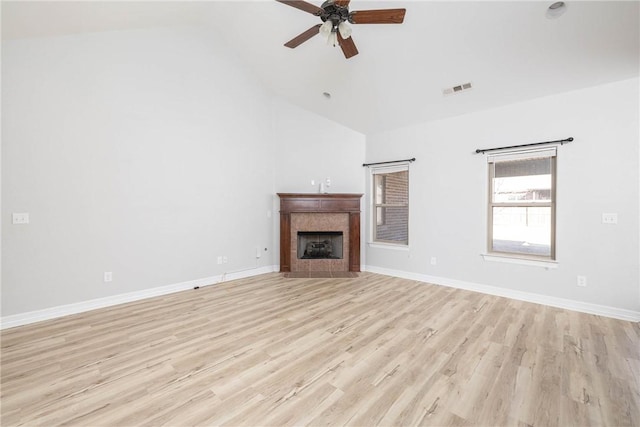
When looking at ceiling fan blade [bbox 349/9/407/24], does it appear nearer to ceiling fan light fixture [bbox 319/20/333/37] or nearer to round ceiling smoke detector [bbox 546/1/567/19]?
ceiling fan light fixture [bbox 319/20/333/37]

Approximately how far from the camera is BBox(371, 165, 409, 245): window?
511 centimetres

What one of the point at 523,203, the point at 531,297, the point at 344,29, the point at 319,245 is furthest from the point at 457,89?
the point at 319,245

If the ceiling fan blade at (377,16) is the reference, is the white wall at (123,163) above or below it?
below

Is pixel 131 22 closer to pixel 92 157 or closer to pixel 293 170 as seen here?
pixel 92 157

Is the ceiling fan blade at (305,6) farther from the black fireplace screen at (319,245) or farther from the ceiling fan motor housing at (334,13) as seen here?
the black fireplace screen at (319,245)

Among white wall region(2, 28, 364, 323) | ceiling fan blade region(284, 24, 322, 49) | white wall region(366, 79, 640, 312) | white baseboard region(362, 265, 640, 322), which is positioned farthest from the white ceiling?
white baseboard region(362, 265, 640, 322)

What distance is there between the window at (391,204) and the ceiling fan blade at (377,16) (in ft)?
9.56

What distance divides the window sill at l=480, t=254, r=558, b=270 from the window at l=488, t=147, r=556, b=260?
0.38 ft

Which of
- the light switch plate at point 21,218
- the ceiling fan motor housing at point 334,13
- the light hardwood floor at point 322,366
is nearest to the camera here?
the light hardwood floor at point 322,366

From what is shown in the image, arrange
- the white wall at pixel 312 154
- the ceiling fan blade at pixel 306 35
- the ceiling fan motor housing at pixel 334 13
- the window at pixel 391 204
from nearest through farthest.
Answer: the ceiling fan motor housing at pixel 334 13, the ceiling fan blade at pixel 306 35, the window at pixel 391 204, the white wall at pixel 312 154

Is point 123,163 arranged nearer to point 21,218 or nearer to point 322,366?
point 21,218

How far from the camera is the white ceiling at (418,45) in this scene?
2.56 meters

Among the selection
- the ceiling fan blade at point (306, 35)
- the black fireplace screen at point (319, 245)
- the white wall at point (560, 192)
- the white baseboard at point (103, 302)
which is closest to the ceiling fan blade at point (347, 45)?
the ceiling fan blade at point (306, 35)

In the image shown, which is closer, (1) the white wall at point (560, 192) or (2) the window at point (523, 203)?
(1) the white wall at point (560, 192)
